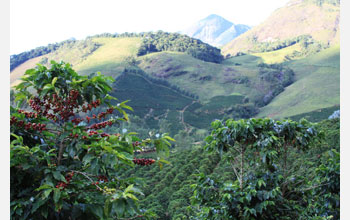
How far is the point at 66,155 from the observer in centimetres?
264

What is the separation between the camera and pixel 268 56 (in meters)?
117

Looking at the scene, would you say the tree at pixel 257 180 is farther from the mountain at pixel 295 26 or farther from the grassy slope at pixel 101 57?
the mountain at pixel 295 26

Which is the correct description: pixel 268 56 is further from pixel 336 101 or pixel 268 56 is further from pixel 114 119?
pixel 114 119

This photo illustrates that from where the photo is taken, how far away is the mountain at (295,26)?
136875 mm

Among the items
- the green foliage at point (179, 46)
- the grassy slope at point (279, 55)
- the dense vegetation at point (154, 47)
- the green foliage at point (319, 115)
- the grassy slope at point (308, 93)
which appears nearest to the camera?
the green foliage at point (319, 115)

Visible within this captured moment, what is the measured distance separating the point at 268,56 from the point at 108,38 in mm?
55943

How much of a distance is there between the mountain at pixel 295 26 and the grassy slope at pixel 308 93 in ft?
169

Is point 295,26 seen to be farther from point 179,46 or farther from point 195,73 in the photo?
point 195,73

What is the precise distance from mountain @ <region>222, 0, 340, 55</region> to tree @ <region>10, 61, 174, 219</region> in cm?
13737

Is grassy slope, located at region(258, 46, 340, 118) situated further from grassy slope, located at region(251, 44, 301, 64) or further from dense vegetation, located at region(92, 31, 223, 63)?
dense vegetation, located at region(92, 31, 223, 63)

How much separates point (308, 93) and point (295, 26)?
3967 inches

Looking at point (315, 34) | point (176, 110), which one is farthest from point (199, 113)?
point (315, 34)

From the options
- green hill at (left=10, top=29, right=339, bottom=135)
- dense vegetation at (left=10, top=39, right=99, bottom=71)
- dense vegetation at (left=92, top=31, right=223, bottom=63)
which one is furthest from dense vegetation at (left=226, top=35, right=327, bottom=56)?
dense vegetation at (left=10, top=39, right=99, bottom=71)

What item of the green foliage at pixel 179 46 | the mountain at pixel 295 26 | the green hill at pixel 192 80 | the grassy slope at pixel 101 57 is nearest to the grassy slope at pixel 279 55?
the green hill at pixel 192 80
